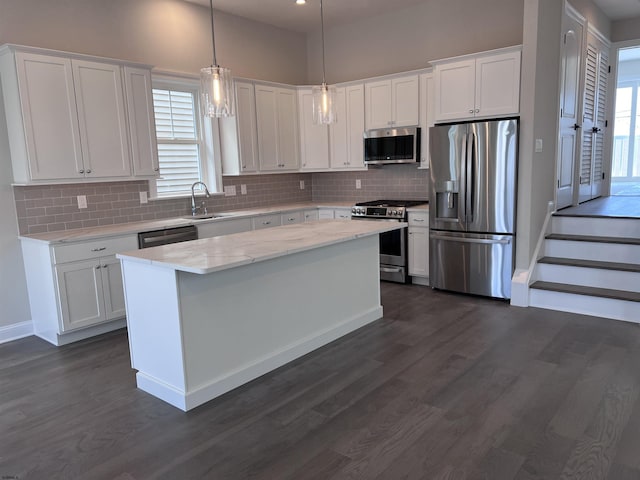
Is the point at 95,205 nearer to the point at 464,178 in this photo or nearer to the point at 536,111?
the point at 464,178

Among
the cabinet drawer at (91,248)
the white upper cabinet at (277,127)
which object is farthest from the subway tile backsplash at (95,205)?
the cabinet drawer at (91,248)

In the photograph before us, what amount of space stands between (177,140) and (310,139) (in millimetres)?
1826

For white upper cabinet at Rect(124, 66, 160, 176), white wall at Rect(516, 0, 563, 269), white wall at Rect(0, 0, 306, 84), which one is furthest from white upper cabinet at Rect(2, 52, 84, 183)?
white wall at Rect(516, 0, 563, 269)

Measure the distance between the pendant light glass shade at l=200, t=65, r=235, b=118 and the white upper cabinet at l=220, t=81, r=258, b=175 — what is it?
261cm

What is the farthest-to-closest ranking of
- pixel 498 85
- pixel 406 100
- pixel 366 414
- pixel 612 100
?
1. pixel 612 100
2. pixel 406 100
3. pixel 498 85
4. pixel 366 414

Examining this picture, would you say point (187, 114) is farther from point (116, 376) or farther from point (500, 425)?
point (500, 425)

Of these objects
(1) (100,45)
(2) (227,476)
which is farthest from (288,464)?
(1) (100,45)

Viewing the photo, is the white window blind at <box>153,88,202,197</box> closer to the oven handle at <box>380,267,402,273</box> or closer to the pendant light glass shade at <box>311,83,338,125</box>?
the pendant light glass shade at <box>311,83,338,125</box>

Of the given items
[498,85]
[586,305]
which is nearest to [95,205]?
[498,85]

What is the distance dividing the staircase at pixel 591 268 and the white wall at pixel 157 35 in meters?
4.06

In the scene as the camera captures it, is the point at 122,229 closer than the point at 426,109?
Yes

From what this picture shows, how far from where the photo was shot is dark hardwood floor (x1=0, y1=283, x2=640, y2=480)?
2.27 meters

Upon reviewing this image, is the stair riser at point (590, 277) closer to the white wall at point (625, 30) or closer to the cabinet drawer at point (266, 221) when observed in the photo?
the cabinet drawer at point (266, 221)

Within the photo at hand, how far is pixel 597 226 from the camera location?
195 inches
